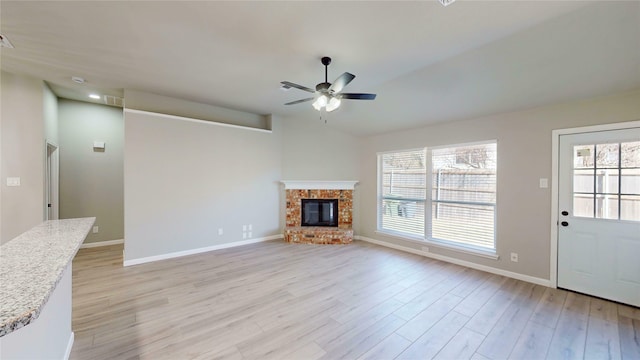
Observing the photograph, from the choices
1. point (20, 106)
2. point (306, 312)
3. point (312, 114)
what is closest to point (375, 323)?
point (306, 312)

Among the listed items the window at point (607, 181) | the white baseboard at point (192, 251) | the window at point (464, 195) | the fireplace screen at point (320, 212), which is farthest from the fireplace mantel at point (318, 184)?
the window at point (607, 181)

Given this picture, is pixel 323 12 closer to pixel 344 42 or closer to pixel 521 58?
pixel 344 42

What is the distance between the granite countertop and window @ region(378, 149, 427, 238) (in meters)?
4.92

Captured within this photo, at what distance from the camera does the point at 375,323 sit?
254 centimetres

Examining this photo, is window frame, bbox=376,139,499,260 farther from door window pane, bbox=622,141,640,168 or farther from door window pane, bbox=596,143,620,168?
door window pane, bbox=622,141,640,168

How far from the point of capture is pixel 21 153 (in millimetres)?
3766

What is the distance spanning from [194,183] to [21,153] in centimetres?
238

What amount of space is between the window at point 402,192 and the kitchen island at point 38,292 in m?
4.92

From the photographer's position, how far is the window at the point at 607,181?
2928mm

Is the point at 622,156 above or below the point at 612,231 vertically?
above

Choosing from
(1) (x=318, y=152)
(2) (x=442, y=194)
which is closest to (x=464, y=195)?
(2) (x=442, y=194)

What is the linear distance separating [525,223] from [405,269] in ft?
6.11

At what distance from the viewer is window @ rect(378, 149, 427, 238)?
5.00m

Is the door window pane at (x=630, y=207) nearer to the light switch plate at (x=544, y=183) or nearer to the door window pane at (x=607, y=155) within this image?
the door window pane at (x=607, y=155)
